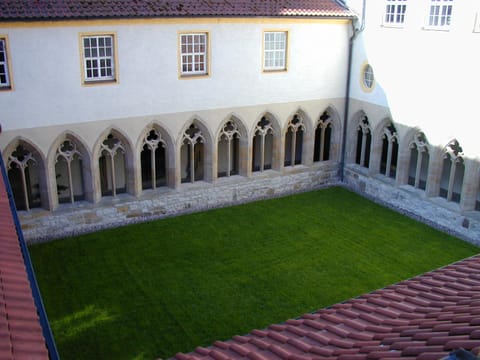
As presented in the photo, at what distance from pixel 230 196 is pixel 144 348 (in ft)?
31.2

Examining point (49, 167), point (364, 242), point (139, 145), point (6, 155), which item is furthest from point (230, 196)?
point (6, 155)

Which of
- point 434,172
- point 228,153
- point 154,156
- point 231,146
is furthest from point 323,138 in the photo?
point 154,156

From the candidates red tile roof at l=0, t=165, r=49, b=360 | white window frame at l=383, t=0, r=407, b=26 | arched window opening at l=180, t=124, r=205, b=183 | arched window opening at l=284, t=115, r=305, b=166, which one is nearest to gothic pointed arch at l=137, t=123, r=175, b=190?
arched window opening at l=180, t=124, r=205, b=183

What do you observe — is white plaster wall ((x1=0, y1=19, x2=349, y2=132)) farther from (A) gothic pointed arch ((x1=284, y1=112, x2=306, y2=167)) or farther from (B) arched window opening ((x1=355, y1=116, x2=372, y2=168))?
(B) arched window opening ((x1=355, y1=116, x2=372, y2=168))

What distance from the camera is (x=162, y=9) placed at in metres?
17.7

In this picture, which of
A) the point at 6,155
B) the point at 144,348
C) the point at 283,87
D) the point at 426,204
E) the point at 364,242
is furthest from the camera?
the point at 283,87

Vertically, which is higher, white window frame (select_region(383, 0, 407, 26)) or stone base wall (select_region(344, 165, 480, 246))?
A: white window frame (select_region(383, 0, 407, 26))

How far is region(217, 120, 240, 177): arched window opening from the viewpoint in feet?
69.2

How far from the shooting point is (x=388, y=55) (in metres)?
20.2

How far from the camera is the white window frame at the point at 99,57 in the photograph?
17.1 metres

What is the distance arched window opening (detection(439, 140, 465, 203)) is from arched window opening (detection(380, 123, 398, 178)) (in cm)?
199

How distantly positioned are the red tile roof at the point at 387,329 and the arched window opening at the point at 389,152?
1232 centimetres

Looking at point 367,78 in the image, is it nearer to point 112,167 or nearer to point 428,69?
point 428,69

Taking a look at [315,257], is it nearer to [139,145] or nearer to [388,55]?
[139,145]
